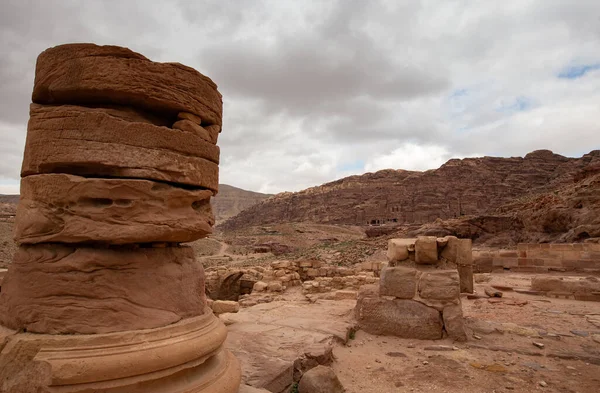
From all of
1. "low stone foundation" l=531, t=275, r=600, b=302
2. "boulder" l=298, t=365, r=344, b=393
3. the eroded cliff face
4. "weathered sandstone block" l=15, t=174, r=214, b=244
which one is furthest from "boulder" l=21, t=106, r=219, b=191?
the eroded cliff face

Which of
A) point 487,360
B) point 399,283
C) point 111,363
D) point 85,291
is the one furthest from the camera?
point 399,283

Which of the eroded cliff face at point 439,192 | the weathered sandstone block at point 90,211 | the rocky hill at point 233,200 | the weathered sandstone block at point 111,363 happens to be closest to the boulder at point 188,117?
the weathered sandstone block at point 90,211

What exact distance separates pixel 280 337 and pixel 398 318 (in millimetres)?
1811

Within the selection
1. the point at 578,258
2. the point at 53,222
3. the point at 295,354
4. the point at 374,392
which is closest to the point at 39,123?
the point at 53,222

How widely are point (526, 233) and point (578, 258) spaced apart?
14.4m

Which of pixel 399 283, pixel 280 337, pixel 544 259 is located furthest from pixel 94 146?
pixel 544 259

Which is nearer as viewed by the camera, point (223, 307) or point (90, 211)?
point (90, 211)

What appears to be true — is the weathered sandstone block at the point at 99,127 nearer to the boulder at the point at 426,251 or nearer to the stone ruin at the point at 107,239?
the stone ruin at the point at 107,239

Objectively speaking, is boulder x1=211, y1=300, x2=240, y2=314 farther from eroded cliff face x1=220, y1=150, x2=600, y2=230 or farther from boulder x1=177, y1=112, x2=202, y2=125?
eroded cliff face x1=220, y1=150, x2=600, y2=230

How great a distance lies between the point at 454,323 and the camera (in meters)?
5.00

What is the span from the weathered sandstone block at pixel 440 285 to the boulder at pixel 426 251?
0.96 ft

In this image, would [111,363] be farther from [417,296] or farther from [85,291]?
[417,296]

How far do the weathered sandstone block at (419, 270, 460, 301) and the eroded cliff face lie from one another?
62324mm

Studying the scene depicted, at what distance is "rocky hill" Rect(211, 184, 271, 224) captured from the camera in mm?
152550
